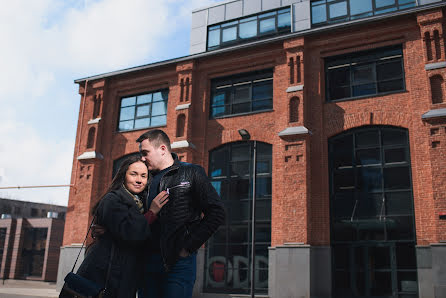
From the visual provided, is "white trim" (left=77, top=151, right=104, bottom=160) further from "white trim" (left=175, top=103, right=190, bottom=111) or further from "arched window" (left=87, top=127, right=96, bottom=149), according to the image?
"white trim" (left=175, top=103, right=190, bottom=111)

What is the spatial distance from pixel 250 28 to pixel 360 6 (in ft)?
17.7

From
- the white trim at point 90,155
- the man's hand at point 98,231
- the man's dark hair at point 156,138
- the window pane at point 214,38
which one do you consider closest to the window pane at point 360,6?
the window pane at point 214,38

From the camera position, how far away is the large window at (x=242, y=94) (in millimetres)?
19166

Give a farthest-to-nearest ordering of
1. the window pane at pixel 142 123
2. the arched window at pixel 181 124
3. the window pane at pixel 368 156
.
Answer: the window pane at pixel 142 123
the arched window at pixel 181 124
the window pane at pixel 368 156

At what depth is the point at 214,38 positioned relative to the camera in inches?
899

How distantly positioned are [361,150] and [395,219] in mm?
2867

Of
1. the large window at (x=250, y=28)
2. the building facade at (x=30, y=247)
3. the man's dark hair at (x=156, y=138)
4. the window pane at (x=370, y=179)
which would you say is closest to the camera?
the man's dark hair at (x=156, y=138)

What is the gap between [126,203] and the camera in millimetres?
3166

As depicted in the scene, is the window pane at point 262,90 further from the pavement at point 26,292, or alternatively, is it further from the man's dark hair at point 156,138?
the man's dark hair at point 156,138

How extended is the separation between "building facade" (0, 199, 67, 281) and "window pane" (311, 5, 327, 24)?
35.3 metres

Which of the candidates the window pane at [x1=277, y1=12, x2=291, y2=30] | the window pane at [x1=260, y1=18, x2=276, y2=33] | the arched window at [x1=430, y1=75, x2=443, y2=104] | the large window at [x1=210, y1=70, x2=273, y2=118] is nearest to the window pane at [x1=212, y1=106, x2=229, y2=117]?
the large window at [x1=210, y1=70, x2=273, y2=118]

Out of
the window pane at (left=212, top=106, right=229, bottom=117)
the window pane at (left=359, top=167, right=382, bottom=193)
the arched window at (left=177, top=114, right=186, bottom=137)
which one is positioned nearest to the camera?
the window pane at (left=359, top=167, right=382, bottom=193)

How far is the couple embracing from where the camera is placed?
9.93 feet

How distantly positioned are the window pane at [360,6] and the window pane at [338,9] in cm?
31
